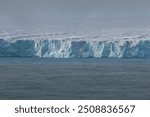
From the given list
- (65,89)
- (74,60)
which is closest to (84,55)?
(74,60)

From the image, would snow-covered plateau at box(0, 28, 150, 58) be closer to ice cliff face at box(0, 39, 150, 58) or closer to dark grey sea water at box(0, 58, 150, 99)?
ice cliff face at box(0, 39, 150, 58)

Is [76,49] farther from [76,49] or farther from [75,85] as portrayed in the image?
[75,85]

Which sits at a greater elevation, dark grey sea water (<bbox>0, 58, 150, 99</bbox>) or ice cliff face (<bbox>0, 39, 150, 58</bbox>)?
ice cliff face (<bbox>0, 39, 150, 58</bbox>)

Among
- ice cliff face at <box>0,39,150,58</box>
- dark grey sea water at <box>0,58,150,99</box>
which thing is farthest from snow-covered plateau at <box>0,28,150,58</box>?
dark grey sea water at <box>0,58,150,99</box>

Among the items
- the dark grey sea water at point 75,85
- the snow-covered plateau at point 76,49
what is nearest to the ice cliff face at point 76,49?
the snow-covered plateau at point 76,49

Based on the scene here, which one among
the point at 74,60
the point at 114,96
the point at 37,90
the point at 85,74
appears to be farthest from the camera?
the point at 74,60

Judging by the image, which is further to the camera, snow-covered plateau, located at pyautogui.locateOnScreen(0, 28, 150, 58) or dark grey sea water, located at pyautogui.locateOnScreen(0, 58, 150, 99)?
Answer: snow-covered plateau, located at pyautogui.locateOnScreen(0, 28, 150, 58)

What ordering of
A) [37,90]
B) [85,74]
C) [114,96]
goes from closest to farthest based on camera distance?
[114,96] < [37,90] < [85,74]

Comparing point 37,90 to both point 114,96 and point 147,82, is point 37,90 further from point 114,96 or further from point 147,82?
point 147,82
